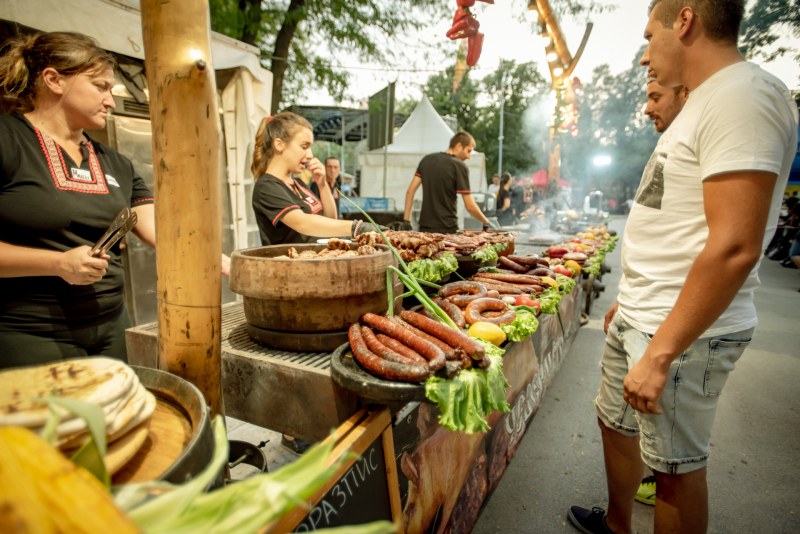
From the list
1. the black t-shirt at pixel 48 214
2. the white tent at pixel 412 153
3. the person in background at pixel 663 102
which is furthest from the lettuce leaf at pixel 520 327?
the white tent at pixel 412 153

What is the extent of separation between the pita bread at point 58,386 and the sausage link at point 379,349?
3.04 ft

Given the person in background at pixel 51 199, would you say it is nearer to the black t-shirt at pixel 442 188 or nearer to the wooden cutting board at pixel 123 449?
the wooden cutting board at pixel 123 449

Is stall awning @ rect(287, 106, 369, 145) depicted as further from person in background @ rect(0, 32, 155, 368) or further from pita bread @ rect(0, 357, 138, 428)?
pita bread @ rect(0, 357, 138, 428)

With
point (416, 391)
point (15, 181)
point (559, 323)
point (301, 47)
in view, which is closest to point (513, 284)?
point (559, 323)

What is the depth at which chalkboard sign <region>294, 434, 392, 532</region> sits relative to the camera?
134cm

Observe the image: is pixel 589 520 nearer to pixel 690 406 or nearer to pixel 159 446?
pixel 690 406

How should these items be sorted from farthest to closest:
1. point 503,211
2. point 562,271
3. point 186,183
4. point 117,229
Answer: point 503,211 < point 562,271 < point 117,229 < point 186,183

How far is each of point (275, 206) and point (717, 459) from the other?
442 centimetres

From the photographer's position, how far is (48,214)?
1853 mm

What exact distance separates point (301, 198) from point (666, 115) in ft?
8.74

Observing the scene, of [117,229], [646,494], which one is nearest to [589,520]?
[646,494]

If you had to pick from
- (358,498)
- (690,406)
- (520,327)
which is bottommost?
(358,498)

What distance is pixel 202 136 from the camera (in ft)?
4.09

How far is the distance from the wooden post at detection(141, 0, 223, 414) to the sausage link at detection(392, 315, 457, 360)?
33.7 inches
